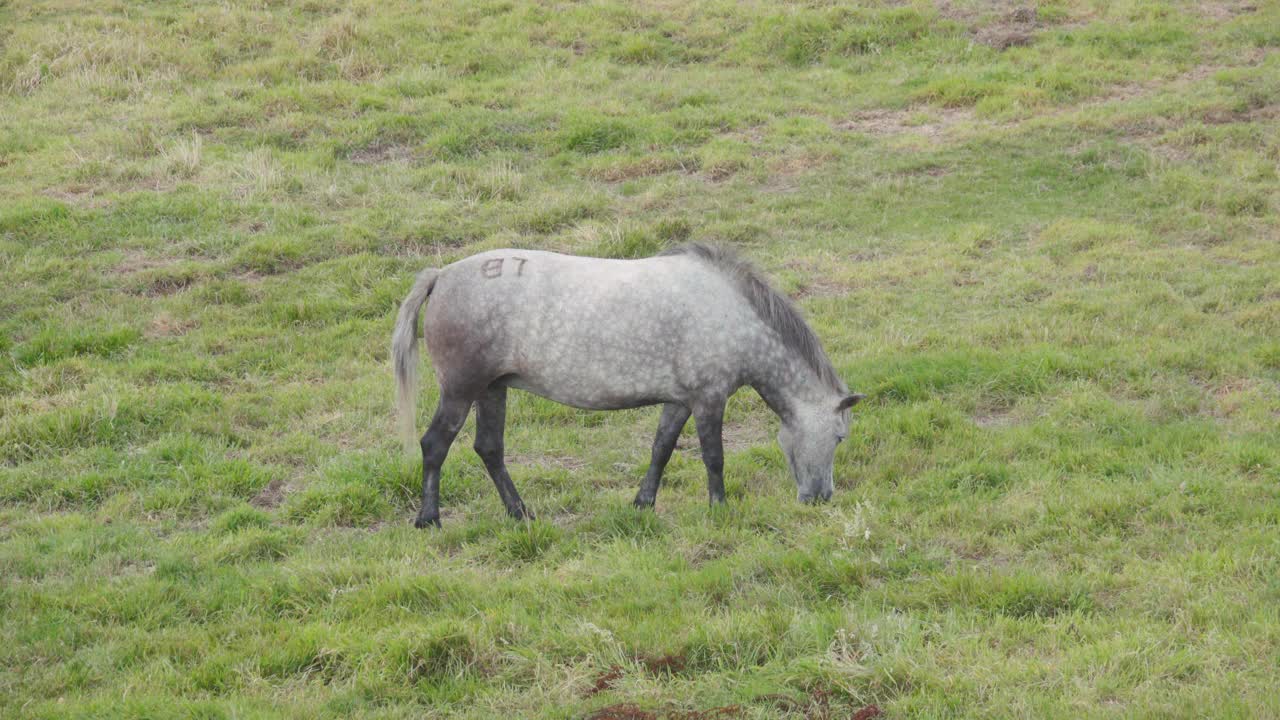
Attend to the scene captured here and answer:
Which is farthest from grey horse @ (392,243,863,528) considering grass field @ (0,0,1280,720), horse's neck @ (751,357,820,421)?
grass field @ (0,0,1280,720)

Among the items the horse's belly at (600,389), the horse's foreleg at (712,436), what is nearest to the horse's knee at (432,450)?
the horse's belly at (600,389)

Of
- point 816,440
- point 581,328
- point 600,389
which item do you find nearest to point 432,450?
point 600,389

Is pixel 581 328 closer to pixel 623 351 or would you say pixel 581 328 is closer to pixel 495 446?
pixel 623 351

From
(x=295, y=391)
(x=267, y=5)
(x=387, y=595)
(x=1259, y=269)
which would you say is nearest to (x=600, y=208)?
(x=295, y=391)

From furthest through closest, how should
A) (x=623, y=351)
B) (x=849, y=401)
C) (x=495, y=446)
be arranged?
(x=495, y=446), (x=849, y=401), (x=623, y=351)

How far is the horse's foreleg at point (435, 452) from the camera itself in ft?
26.3

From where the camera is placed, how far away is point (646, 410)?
10250 millimetres

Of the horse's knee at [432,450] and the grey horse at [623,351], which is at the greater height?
the grey horse at [623,351]

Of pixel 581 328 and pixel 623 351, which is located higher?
pixel 581 328

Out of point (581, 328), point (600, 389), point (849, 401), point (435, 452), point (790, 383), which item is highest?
point (581, 328)

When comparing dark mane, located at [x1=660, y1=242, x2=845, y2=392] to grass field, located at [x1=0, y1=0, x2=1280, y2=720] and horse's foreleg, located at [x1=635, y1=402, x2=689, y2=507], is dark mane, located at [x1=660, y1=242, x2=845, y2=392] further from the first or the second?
grass field, located at [x1=0, y1=0, x2=1280, y2=720]

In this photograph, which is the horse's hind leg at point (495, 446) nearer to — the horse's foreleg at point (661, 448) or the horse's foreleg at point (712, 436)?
the horse's foreleg at point (661, 448)

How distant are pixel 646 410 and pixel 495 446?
238 cm

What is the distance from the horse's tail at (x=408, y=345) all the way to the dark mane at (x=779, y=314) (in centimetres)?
202
